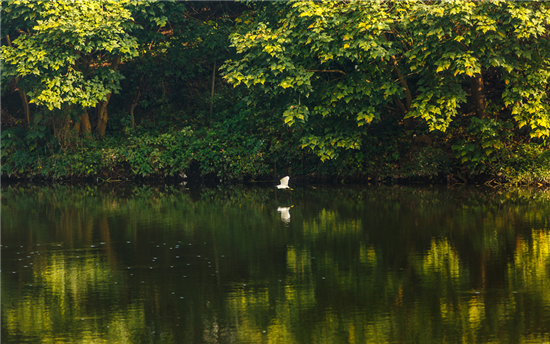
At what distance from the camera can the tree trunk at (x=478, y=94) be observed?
21.2 m

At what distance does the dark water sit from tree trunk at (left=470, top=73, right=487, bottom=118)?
4.73 m

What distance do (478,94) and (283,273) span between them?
541 inches

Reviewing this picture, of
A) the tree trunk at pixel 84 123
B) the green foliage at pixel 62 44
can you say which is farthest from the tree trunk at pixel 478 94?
the tree trunk at pixel 84 123

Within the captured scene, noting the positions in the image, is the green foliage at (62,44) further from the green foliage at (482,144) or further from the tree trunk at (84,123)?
the green foliage at (482,144)

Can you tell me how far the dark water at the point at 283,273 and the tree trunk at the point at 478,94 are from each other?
4726 millimetres

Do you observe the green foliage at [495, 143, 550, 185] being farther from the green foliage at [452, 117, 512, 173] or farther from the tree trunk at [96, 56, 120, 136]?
the tree trunk at [96, 56, 120, 136]

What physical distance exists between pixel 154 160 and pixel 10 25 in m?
6.66

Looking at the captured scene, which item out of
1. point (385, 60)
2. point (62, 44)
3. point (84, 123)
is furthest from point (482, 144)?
point (84, 123)

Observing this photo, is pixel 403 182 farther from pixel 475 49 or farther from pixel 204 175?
pixel 204 175

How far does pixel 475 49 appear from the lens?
18.5 m

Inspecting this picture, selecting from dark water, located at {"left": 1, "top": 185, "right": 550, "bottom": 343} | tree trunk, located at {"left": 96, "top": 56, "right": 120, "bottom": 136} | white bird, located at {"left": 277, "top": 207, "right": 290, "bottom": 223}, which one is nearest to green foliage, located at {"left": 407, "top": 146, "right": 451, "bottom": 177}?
dark water, located at {"left": 1, "top": 185, "right": 550, "bottom": 343}

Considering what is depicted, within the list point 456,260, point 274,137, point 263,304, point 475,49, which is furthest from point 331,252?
point 274,137

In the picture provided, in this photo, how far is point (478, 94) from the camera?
21.3 m

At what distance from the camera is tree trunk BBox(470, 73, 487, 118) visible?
21188 mm
